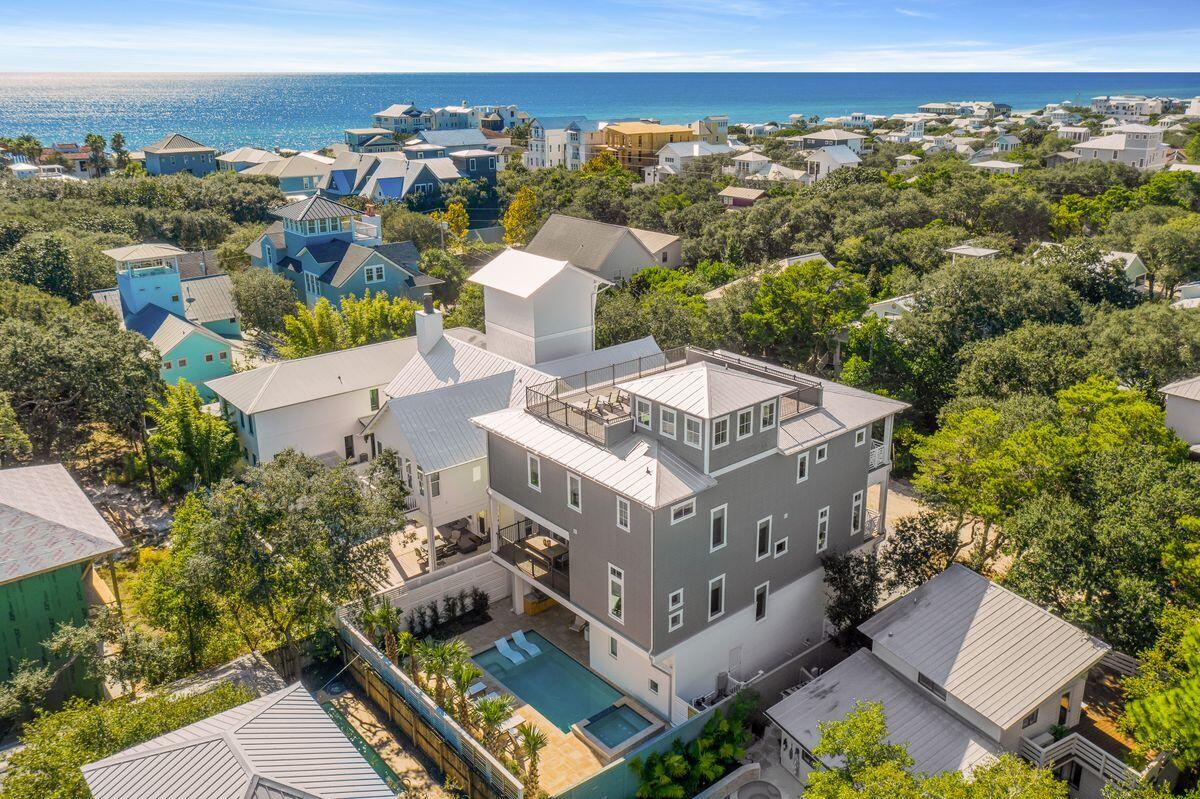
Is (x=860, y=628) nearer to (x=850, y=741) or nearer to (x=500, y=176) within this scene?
(x=850, y=741)

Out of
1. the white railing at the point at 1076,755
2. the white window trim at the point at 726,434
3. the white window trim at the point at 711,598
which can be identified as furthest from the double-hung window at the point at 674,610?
the white railing at the point at 1076,755

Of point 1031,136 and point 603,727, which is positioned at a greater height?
point 1031,136

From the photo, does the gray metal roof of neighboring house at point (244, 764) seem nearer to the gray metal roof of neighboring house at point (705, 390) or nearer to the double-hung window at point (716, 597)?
the double-hung window at point (716, 597)

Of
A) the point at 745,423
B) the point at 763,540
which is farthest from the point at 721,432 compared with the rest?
the point at 763,540

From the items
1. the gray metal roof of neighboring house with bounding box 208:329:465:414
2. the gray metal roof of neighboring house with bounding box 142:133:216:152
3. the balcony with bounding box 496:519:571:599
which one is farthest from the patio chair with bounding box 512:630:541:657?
the gray metal roof of neighboring house with bounding box 142:133:216:152

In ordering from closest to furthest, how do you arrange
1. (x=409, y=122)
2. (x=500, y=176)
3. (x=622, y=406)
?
(x=622, y=406) < (x=500, y=176) < (x=409, y=122)

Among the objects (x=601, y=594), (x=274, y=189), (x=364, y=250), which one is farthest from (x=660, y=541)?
(x=274, y=189)
